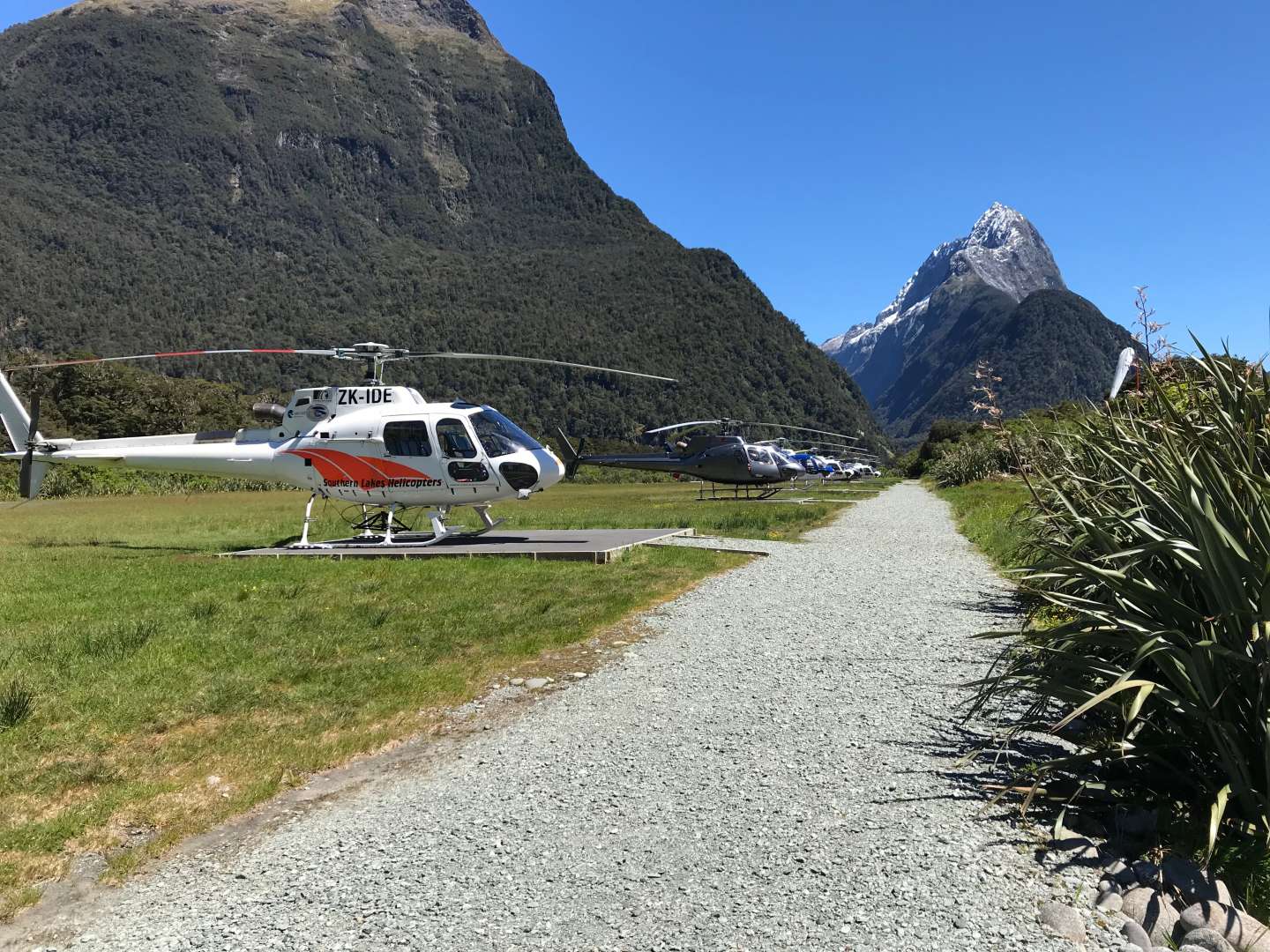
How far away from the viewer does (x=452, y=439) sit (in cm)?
1266

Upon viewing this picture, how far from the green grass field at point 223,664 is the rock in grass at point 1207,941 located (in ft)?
11.6

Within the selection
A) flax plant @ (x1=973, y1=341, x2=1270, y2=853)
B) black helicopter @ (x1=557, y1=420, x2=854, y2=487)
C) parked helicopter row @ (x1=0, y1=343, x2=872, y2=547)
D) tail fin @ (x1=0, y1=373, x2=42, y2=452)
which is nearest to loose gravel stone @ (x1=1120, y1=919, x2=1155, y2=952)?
flax plant @ (x1=973, y1=341, x2=1270, y2=853)

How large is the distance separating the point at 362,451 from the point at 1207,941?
40.1ft

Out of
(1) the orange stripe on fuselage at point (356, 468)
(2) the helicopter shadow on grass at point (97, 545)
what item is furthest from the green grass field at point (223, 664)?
(1) the orange stripe on fuselage at point (356, 468)

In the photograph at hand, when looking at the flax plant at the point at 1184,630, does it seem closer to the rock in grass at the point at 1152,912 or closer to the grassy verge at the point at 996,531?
the rock in grass at the point at 1152,912

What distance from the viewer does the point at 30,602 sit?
321 inches

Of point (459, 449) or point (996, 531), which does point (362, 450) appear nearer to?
point (459, 449)

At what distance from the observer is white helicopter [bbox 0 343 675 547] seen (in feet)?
41.5

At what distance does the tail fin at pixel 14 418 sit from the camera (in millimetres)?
13367

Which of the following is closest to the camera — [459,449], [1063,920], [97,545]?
[1063,920]

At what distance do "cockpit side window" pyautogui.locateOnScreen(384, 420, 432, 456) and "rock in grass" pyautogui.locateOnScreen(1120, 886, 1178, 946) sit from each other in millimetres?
11272

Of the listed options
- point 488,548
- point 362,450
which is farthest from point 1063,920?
point 362,450

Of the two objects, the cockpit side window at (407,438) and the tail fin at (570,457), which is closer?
the cockpit side window at (407,438)

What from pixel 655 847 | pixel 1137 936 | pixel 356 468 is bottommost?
pixel 655 847
